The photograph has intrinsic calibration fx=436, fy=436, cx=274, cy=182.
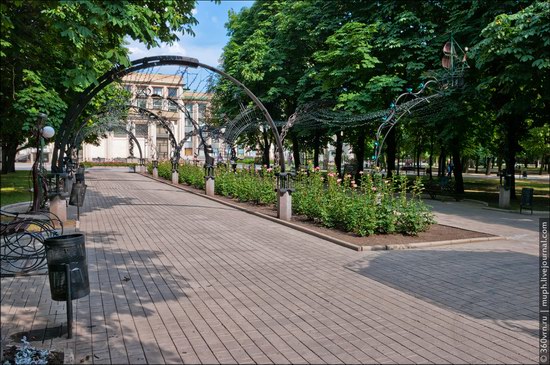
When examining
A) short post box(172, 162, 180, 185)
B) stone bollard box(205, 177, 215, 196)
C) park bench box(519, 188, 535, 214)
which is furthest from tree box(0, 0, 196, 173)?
park bench box(519, 188, 535, 214)

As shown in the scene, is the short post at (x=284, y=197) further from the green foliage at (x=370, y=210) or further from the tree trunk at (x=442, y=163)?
the tree trunk at (x=442, y=163)

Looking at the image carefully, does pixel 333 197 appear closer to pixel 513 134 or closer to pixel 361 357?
pixel 361 357

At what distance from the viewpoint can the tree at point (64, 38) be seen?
21.6 feet

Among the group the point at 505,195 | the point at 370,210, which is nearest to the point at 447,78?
the point at 505,195

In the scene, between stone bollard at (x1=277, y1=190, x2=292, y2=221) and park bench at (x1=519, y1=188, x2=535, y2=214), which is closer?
stone bollard at (x1=277, y1=190, x2=292, y2=221)

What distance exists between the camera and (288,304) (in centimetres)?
565

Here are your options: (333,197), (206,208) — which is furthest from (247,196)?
(333,197)

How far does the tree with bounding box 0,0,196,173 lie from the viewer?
6.59 meters

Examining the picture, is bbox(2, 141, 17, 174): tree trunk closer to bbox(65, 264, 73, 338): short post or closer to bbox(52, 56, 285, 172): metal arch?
bbox(52, 56, 285, 172): metal arch

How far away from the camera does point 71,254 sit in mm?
4617

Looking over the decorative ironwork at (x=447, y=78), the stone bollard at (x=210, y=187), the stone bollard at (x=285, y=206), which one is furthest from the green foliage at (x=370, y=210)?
the stone bollard at (x=210, y=187)

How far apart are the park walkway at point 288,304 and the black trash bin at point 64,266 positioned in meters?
0.47

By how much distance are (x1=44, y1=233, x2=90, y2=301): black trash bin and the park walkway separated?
47 centimetres

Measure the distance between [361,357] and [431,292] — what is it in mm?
2503
